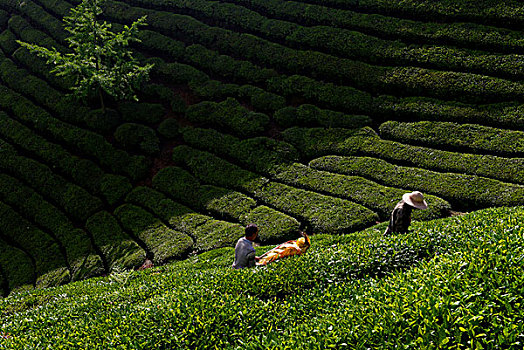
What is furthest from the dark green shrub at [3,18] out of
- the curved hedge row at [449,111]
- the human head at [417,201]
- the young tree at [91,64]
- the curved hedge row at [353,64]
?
the human head at [417,201]

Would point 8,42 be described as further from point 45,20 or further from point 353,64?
point 353,64

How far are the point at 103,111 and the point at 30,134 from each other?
3.62 metres

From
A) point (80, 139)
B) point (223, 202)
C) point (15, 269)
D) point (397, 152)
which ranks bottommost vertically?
point (15, 269)

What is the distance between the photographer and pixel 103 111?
19188mm

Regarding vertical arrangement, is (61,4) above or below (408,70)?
above

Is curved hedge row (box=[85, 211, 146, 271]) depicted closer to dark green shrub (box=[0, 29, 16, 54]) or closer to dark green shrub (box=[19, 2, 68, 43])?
dark green shrub (box=[19, 2, 68, 43])

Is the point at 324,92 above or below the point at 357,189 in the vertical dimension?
above

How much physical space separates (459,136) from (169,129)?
40.9ft

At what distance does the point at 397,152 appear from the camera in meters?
15.0

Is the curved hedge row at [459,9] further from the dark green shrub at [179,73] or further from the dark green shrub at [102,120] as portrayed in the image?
the dark green shrub at [102,120]

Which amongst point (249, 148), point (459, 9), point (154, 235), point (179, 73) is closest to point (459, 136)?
point (459, 9)

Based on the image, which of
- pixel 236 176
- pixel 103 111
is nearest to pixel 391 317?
pixel 236 176

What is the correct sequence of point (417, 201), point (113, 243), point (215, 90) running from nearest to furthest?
point (417, 201), point (113, 243), point (215, 90)

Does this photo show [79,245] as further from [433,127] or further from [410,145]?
[433,127]
